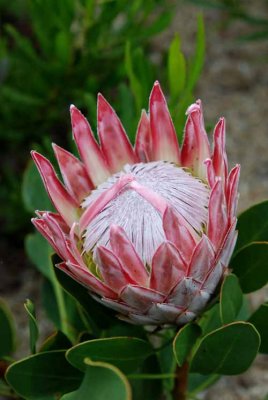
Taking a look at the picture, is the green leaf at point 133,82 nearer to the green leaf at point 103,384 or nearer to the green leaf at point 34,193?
the green leaf at point 34,193

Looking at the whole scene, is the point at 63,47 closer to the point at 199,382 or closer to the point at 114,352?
the point at 199,382

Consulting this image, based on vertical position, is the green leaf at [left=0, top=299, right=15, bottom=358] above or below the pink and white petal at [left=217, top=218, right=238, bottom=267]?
below

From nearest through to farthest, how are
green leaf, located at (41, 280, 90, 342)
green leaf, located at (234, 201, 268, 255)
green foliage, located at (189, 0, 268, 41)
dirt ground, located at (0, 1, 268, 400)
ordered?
green leaf, located at (234, 201, 268, 255) → green leaf, located at (41, 280, 90, 342) → dirt ground, located at (0, 1, 268, 400) → green foliage, located at (189, 0, 268, 41)

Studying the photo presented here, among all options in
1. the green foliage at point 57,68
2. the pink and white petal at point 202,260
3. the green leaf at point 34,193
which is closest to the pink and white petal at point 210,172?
the pink and white petal at point 202,260

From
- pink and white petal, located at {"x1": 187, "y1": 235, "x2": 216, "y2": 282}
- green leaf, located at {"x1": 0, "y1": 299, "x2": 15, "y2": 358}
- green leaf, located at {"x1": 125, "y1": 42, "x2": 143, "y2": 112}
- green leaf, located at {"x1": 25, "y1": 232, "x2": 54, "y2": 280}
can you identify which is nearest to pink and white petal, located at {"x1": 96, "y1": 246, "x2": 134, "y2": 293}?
pink and white petal, located at {"x1": 187, "y1": 235, "x2": 216, "y2": 282}

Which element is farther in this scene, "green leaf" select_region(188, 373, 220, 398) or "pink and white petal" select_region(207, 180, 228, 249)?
"green leaf" select_region(188, 373, 220, 398)

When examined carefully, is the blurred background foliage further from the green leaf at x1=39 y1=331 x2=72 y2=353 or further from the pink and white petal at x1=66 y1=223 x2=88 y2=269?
the pink and white petal at x1=66 y1=223 x2=88 y2=269

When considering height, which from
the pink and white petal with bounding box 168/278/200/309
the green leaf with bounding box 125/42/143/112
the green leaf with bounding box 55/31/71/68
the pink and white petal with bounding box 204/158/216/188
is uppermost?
the green leaf with bounding box 55/31/71/68

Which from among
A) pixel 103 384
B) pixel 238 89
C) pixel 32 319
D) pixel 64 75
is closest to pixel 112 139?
pixel 32 319

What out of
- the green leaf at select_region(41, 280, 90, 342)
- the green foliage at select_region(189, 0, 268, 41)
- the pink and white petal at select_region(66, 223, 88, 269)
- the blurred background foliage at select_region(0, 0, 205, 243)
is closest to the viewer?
the pink and white petal at select_region(66, 223, 88, 269)
